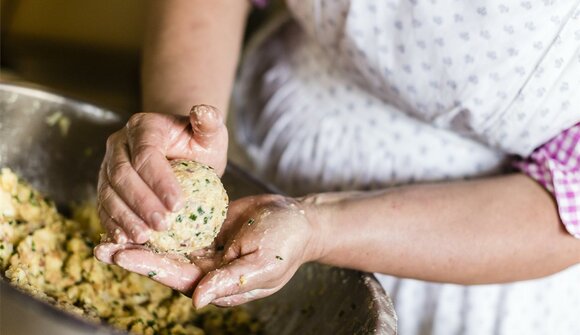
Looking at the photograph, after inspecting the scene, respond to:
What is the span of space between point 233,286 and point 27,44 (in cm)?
223

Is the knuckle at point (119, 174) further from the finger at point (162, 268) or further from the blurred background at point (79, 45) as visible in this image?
the blurred background at point (79, 45)

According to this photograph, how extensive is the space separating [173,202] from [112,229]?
0.10m

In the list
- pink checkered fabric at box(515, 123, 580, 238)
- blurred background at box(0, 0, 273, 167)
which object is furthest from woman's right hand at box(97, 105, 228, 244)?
blurred background at box(0, 0, 273, 167)

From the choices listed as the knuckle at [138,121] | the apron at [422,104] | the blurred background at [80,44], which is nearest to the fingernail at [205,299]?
the knuckle at [138,121]

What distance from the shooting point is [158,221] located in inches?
29.1

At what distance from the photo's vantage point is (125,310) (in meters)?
0.99

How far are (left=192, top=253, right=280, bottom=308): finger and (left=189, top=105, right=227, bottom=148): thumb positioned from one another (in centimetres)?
16

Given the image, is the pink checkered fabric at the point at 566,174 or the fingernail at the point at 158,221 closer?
the fingernail at the point at 158,221

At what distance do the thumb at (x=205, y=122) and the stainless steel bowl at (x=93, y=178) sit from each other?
18 cm

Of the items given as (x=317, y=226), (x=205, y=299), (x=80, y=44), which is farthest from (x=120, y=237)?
(x=80, y=44)

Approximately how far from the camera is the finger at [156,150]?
75 cm

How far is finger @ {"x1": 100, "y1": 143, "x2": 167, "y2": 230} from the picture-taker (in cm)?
75

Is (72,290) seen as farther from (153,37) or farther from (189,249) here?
(153,37)

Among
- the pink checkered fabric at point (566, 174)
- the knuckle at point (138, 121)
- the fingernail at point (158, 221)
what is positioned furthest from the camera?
the pink checkered fabric at point (566, 174)
